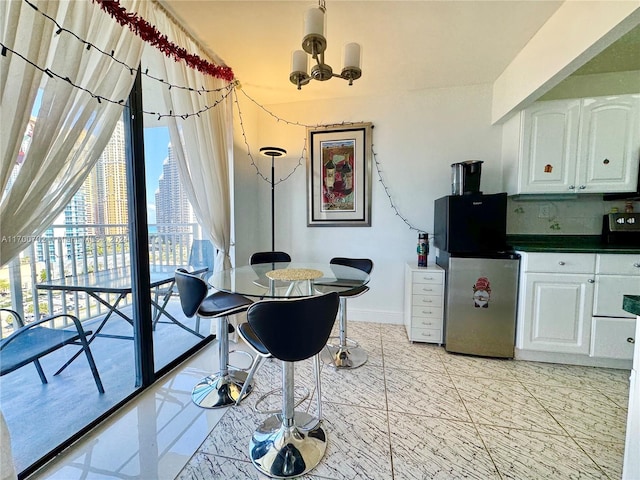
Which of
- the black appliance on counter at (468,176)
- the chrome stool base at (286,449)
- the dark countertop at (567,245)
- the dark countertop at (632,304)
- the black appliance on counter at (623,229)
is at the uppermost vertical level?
the black appliance on counter at (468,176)

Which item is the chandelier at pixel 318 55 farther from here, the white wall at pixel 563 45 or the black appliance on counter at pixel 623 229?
the black appliance on counter at pixel 623 229

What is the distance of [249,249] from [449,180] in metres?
2.44

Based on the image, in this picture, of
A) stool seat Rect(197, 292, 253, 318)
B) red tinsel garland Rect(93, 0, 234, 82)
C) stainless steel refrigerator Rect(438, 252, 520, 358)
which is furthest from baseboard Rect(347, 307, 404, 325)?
red tinsel garland Rect(93, 0, 234, 82)

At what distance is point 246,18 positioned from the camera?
187 centimetres

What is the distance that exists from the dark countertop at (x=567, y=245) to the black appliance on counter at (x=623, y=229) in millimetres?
102

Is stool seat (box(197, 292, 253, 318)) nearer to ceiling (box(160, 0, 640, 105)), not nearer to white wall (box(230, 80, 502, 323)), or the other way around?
white wall (box(230, 80, 502, 323))

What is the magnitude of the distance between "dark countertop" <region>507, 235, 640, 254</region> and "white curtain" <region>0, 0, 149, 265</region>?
3073 mm

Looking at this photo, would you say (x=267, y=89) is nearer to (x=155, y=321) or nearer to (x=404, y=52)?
(x=404, y=52)

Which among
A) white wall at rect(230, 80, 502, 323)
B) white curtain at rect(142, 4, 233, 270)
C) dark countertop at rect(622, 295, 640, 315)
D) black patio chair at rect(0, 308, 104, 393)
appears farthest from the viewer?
white wall at rect(230, 80, 502, 323)

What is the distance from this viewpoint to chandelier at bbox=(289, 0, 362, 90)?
1.30 metres

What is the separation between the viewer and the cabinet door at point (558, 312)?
2168 millimetres

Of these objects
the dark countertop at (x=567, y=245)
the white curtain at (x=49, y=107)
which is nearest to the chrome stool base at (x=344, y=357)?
the dark countertop at (x=567, y=245)

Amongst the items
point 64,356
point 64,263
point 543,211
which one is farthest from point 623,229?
point 64,356

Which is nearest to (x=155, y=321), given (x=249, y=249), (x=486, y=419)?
(x=249, y=249)
